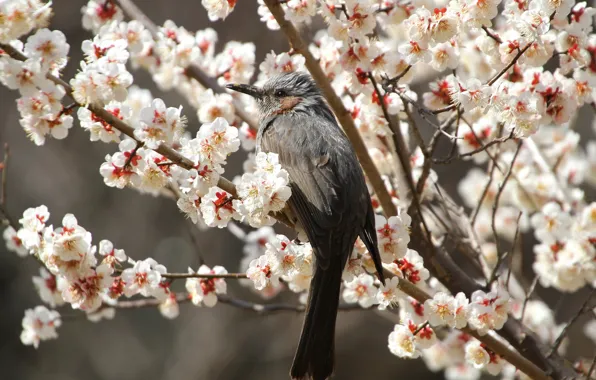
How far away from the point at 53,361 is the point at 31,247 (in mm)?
6763

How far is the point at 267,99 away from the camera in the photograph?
3.50 m

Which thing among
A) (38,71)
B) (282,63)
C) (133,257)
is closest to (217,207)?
(38,71)

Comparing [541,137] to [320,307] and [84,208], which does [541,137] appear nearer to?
[320,307]

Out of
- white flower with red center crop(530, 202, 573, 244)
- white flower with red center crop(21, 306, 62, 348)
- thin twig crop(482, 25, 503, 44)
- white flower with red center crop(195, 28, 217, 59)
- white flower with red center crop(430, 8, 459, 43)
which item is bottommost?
white flower with red center crop(21, 306, 62, 348)

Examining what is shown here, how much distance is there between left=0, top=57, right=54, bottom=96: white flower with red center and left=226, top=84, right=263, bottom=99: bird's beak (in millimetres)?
1331

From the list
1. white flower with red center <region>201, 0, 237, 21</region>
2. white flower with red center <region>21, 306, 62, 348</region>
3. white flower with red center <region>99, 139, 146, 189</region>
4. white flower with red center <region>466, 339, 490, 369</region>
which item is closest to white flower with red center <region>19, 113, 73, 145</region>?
white flower with red center <region>99, 139, 146, 189</region>

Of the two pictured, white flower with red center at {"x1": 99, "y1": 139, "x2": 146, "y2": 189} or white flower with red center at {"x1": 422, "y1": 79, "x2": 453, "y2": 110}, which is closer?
white flower with red center at {"x1": 99, "y1": 139, "x2": 146, "y2": 189}

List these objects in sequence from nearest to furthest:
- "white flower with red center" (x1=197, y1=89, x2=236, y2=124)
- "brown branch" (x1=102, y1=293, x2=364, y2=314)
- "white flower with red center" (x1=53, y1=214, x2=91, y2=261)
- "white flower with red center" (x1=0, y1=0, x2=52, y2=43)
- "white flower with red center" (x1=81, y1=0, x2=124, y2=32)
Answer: "white flower with red center" (x1=0, y1=0, x2=52, y2=43) → "white flower with red center" (x1=53, y1=214, x2=91, y2=261) → "brown branch" (x1=102, y1=293, x2=364, y2=314) → "white flower with red center" (x1=81, y1=0, x2=124, y2=32) → "white flower with red center" (x1=197, y1=89, x2=236, y2=124)

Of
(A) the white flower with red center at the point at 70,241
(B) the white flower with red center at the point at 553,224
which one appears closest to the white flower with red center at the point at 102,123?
(A) the white flower with red center at the point at 70,241

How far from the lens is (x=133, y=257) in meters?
8.29

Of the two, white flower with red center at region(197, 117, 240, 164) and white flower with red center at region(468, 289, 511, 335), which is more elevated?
white flower with red center at region(197, 117, 240, 164)

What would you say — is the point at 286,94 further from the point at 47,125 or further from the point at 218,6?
the point at 47,125

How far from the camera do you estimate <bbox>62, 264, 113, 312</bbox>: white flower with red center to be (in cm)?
235

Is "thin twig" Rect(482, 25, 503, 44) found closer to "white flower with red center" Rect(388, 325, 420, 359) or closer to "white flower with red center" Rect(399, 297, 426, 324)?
"white flower with red center" Rect(399, 297, 426, 324)
